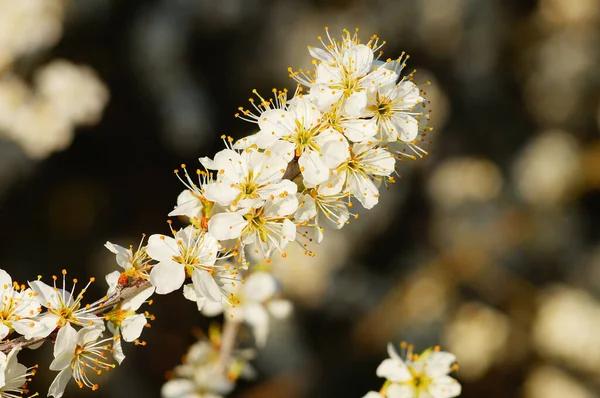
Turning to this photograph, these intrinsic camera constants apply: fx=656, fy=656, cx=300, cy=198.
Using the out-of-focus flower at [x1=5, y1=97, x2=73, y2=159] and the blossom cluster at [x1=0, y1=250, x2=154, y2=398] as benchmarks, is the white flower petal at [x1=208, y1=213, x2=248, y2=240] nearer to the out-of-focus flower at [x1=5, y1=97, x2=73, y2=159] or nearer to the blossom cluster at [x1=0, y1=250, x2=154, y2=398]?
the blossom cluster at [x1=0, y1=250, x2=154, y2=398]

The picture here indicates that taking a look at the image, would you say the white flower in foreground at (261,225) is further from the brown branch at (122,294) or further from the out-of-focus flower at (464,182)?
the out-of-focus flower at (464,182)

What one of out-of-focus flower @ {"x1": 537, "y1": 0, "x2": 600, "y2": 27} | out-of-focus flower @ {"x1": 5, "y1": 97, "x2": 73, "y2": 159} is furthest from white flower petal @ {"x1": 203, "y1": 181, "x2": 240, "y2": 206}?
out-of-focus flower @ {"x1": 537, "y1": 0, "x2": 600, "y2": 27}

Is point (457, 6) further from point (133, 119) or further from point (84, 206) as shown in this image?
point (84, 206)

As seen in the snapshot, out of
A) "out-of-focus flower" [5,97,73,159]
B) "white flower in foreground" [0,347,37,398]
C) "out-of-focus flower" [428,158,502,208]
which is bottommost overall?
"white flower in foreground" [0,347,37,398]

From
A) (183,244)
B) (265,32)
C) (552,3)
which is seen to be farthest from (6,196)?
(552,3)

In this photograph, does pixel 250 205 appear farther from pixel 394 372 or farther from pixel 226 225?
pixel 394 372

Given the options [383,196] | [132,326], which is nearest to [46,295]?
[132,326]
